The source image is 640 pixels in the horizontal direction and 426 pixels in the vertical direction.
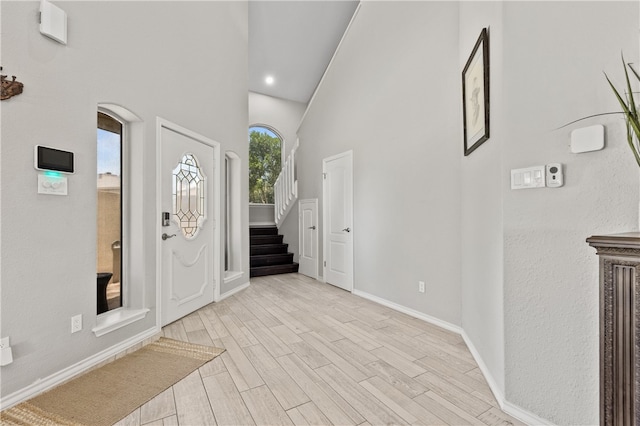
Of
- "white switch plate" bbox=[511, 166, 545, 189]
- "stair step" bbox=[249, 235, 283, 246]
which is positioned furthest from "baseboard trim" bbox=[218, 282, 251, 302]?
"white switch plate" bbox=[511, 166, 545, 189]

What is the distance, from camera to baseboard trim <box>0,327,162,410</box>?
1.82 m

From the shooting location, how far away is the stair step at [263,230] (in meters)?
6.68

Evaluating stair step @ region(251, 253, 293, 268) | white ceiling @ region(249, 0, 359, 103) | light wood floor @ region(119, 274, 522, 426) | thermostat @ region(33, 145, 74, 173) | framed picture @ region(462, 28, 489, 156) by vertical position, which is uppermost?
white ceiling @ region(249, 0, 359, 103)

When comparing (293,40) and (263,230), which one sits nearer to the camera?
(293,40)

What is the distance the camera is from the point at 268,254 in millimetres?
6164

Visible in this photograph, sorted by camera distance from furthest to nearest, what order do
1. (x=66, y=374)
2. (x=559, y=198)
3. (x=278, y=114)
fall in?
1. (x=278, y=114)
2. (x=66, y=374)
3. (x=559, y=198)

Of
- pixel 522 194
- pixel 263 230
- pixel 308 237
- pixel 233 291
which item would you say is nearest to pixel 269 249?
pixel 263 230

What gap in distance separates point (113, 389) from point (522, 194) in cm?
286

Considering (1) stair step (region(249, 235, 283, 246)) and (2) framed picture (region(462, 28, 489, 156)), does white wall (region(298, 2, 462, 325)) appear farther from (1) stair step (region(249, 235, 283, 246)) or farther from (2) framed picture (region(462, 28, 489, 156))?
(1) stair step (region(249, 235, 283, 246))

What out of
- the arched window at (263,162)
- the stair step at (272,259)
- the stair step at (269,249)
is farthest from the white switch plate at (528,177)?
the arched window at (263,162)

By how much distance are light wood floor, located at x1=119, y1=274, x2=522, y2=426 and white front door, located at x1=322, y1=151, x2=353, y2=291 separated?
117 centimetres

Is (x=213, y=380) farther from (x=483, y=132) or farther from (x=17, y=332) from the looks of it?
(x=483, y=132)

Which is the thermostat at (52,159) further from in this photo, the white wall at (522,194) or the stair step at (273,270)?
the stair step at (273,270)

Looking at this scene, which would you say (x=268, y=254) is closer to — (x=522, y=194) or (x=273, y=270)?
(x=273, y=270)
